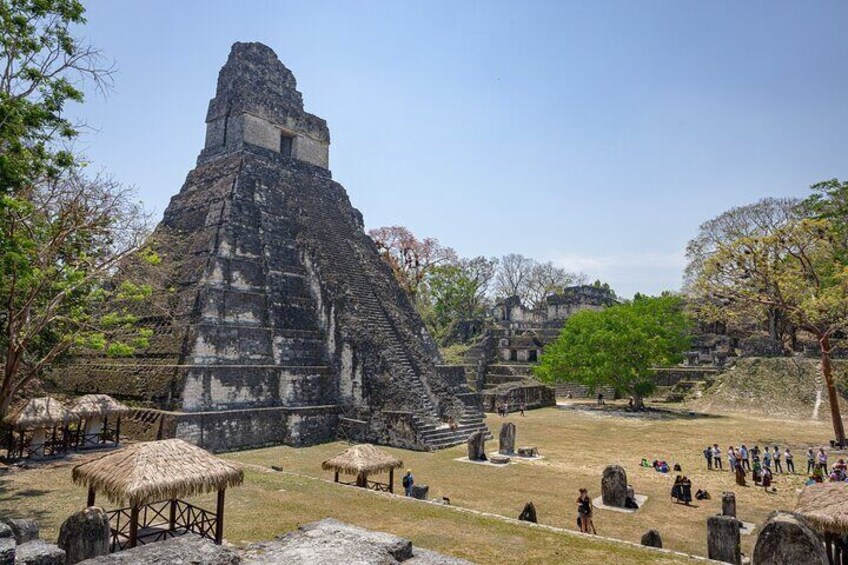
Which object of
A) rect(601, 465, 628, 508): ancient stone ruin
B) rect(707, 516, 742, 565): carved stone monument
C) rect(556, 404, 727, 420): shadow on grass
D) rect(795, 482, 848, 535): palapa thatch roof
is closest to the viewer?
rect(795, 482, 848, 535): palapa thatch roof

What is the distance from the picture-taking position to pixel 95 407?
1312 cm

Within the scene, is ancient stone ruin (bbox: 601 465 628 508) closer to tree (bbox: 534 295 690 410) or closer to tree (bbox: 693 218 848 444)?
tree (bbox: 693 218 848 444)

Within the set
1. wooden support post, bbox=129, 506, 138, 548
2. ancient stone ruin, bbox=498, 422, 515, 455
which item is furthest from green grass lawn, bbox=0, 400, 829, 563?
wooden support post, bbox=129, 506, 138, 548

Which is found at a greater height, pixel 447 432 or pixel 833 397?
pixel 833 397

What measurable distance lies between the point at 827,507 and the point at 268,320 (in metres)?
14.8

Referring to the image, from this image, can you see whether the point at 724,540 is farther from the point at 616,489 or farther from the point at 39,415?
the point at 39,415

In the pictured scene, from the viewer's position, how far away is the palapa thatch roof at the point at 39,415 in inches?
458

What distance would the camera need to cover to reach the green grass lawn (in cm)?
770

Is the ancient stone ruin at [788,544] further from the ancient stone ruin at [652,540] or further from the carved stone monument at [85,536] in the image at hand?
the carved stone monument at [85,536]

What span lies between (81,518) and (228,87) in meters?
18.9

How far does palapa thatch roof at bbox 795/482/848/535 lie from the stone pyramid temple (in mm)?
9841

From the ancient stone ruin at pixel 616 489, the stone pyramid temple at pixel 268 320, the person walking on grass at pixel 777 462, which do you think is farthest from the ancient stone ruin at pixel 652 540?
the person walking on grass at pixel 777 462

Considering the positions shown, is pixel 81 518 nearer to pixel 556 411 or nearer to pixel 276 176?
pixel 276 176

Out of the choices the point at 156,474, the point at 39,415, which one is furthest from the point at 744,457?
the point at 39,415
